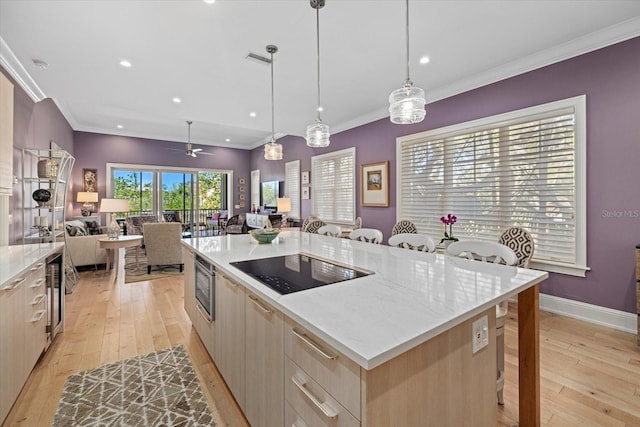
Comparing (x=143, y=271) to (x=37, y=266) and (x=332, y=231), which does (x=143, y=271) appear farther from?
(x=332, y=231)

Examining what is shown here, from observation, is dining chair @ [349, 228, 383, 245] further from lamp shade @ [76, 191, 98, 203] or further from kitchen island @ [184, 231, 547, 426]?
lamp shade @ [76, 191, 98, 203]

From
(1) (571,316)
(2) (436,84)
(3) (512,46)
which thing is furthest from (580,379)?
(2) (436,84)

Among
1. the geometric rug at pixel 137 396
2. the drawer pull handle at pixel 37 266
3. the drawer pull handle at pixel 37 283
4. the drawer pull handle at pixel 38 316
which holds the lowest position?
the geometric rug at pixel 137 396

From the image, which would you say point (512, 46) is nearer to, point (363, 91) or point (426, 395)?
point (363, 91)

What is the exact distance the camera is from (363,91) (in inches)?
164

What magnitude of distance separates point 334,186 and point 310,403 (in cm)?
530

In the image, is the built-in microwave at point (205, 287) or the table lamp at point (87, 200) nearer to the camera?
the built-in microwave at point (205, 287)

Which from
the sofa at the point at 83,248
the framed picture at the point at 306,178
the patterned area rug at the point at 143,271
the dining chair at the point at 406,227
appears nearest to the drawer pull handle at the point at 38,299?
the patterned area rug at the point at 143,271

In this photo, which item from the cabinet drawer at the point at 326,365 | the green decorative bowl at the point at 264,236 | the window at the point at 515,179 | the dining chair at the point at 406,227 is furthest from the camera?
the dining chair at the point at 406,227

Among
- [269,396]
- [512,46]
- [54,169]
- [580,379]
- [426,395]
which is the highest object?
[512,46]

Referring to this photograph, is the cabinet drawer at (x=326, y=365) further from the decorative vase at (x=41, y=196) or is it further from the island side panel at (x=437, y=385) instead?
the decorative vase at (x=41, y=196)

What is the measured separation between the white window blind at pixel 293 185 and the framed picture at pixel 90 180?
4.76 metres

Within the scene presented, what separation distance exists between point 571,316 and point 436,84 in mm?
3090

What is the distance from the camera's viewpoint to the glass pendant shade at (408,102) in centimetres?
217
